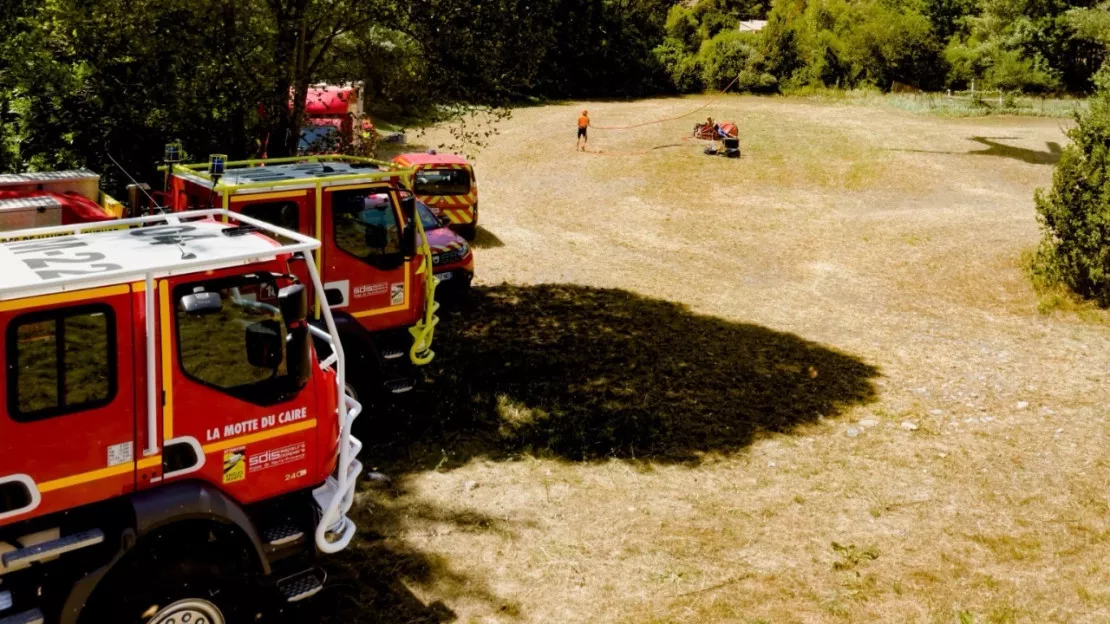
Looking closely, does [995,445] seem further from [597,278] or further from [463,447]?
[597,278]

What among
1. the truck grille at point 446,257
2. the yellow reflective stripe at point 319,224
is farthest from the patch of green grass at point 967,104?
the yellow reflective stripe at point 319,224

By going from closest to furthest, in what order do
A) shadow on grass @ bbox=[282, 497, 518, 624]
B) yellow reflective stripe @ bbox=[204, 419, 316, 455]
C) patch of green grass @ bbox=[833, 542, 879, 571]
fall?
yellow reflective stripe @ bbox=[204, 419, 316, 455] → shadow on grass @ bbox=[282, 497, 518, 624] → patch of green grass @ bbox=[833, 542, 879, 571]

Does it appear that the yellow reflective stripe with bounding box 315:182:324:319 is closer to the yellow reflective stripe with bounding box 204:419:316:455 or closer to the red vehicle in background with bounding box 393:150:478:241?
the yellow reflective stripe with bounding box 204:419:316:455

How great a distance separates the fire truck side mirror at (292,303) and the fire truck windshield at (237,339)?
0.25m

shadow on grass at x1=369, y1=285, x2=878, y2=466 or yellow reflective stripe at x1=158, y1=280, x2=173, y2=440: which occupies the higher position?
yellow reflective stripe at x1=158, y1=280, x2=173, y2=440

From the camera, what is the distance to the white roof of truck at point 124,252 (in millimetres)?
4922

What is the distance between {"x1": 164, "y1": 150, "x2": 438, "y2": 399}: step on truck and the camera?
9.05 meters

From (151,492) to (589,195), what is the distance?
22446mm

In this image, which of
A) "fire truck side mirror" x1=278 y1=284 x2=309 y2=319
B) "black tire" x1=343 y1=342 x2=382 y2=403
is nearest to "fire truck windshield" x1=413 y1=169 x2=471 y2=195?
"black tire" x1=343 y1=342 x2=382 y2=403

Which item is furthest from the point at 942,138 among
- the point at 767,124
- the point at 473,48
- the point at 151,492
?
the point at 151,492

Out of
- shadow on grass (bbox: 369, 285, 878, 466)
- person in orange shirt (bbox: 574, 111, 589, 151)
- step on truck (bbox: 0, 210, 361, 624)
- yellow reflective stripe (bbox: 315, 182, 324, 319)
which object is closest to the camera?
step on truck (bbox: 0, 210, 361, 624)

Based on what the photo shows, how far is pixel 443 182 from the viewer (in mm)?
19734

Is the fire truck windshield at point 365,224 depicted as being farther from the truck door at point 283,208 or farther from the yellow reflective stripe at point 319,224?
the truck door at point 283,208

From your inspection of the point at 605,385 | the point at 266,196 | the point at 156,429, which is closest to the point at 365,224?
the point at 266,196
